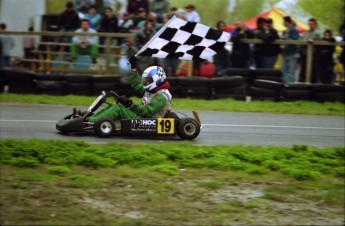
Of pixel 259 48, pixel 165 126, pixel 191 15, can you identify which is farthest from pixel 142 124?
pixel 259 48

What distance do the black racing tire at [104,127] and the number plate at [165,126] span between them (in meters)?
0.65

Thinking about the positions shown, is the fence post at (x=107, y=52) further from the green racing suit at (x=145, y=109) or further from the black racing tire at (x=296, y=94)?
the green racing suit at (x=145, y=109)

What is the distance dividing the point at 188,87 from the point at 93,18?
3263mm

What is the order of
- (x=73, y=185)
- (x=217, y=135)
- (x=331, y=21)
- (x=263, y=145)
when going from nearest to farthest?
(x=73, y=185), (x=263, y=145), (x=217, y=135), (x=331, y=21)

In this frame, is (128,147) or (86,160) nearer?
(86,160)

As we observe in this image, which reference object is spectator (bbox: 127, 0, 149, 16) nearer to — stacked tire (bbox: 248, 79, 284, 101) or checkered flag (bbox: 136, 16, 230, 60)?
stacked tire (bbox: 248, 79, 284, 101)

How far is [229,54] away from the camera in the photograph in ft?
51.8

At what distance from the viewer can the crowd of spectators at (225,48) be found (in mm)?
15463

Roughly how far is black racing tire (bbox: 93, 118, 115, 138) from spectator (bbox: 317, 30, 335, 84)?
23.2ft

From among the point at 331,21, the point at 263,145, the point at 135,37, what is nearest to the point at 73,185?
the point at 263,145

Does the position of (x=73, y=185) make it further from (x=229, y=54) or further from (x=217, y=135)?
(x=229, y=54)

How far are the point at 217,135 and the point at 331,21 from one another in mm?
11245

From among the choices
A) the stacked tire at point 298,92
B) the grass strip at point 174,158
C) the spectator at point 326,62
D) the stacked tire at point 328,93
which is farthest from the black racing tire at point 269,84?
the grass strip at point 174,158

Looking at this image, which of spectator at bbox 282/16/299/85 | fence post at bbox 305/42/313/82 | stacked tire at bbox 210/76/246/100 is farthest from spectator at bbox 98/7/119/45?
fence post at bbox 305/42/313/82
